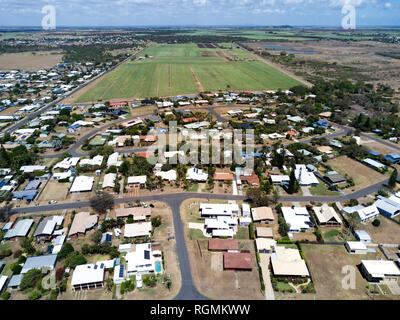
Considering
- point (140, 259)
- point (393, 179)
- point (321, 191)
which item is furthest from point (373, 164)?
point (140, 259)

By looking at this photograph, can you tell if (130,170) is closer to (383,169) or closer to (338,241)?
(338,241)

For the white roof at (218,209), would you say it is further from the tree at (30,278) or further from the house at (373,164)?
the house at (373,164)

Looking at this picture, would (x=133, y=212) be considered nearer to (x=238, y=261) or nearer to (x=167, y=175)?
(x=167, y=175)

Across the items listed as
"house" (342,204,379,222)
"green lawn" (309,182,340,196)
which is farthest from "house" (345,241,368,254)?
"green lawn" (309,182,340,196)

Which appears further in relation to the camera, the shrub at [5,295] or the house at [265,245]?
the house at [265,245]

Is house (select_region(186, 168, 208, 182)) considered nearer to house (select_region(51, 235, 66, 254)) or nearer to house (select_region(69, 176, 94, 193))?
house (select_region(69, 176, 94, 193))

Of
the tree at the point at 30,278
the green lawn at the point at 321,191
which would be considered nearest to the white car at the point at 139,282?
the tree at the point at 30,278

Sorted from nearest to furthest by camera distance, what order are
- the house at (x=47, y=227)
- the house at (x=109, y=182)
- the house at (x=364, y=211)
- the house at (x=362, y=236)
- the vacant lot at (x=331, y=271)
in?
the vacant lot at (x=331, y=271), the house at (x=362, y=236), the house at (x=47, y=227), the house at (x=364, y=211), the house at (x=109, y=182)
